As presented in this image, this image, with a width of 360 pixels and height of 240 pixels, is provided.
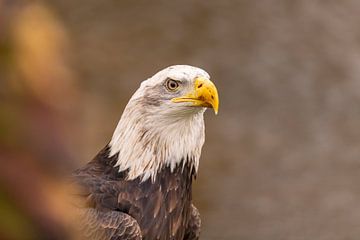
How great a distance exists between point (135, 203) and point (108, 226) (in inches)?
9.8

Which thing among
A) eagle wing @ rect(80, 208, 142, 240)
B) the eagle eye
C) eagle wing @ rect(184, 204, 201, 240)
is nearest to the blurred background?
eagle wing @ rect(184, 204, 201, 240)

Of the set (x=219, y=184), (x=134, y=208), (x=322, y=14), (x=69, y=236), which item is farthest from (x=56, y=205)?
(x=322, y=14)

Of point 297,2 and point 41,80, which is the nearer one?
point 41,80

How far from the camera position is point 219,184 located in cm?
1025

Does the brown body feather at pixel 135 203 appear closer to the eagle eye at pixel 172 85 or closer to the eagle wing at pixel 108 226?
the eagle wing at pixel 108 226

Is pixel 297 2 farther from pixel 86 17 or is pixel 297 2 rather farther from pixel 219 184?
pixel 219 184

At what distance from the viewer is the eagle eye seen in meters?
A: 4.43

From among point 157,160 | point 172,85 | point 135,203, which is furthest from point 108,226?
point 172,85

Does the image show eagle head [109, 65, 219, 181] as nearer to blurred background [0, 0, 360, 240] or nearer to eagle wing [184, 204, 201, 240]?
eagle wing [184, 204, 201, 240]

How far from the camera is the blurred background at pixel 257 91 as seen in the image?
9773mm

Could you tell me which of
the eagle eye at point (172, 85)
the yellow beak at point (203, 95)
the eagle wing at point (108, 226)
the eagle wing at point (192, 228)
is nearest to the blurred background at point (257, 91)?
the eagle wing at point (192, 228)

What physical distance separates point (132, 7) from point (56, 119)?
40.2 feet

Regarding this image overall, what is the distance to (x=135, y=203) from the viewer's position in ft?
14.1

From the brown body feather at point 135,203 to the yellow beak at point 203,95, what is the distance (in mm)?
366
